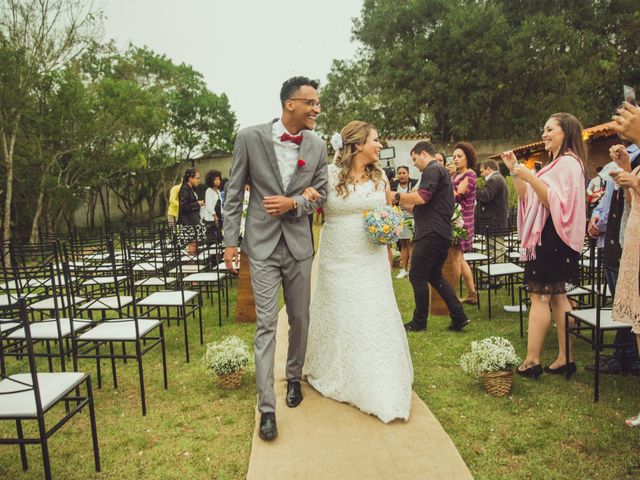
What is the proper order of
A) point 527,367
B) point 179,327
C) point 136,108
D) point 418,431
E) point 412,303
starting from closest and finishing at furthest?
point 418,431 < point 527,367 < point 179,327 < point 412,303 < point 136,108

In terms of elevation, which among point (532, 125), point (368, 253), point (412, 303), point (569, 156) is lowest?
point (412, 303)

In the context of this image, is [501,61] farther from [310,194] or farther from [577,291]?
[310,194]

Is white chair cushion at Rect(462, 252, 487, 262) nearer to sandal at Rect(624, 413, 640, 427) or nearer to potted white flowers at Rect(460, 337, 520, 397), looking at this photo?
potted white flowers at Rect(460, 337, 520, 397)

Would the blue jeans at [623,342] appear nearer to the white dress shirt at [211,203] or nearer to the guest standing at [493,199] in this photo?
the guest standing at [493,199]

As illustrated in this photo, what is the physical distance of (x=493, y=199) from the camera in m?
7.29

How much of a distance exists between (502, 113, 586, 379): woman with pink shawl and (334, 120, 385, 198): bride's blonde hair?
3.13ft

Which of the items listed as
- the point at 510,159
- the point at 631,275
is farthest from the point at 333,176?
the point at 631,275

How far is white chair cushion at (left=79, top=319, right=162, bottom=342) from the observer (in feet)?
11.9

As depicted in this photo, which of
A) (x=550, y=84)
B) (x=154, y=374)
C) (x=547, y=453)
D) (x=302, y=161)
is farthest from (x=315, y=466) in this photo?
(x=550, y=84)

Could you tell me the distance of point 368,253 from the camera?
3660 millimetres

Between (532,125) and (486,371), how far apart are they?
23047 mm

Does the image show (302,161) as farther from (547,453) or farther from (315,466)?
(547,453)

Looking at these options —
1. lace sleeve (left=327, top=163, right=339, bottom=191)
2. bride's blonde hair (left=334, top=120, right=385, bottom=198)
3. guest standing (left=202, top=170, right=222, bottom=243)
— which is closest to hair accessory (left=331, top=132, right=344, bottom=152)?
bride's blonde hair (left=334, top=120, right=385, bottom=198)

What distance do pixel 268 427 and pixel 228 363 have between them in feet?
3.16
